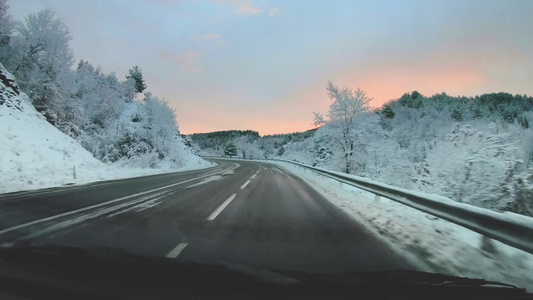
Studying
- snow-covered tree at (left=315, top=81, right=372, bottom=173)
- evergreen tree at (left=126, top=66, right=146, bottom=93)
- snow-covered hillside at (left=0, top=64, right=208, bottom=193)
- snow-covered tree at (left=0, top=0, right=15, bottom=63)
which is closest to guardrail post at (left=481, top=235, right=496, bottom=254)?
snow-covered hillside at (left=0, top=64, right=208, bottom=193)

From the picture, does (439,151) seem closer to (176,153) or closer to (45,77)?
(45,77)

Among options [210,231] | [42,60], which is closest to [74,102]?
[42,60]

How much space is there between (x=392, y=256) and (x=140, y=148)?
4511cm

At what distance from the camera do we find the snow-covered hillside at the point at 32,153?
45.4 feet

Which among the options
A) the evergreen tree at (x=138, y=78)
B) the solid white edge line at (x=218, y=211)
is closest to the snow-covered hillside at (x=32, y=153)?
the solid white edge line at (x=218, y=211)

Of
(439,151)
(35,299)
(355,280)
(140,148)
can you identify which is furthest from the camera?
(140,148)

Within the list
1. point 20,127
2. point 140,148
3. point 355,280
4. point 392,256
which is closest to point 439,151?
point 392,256

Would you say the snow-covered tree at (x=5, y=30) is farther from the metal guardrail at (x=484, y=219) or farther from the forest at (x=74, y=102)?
the metal guardrail at (x=484, y=219)

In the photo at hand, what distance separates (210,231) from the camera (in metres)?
5.48

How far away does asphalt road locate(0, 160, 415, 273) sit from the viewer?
404 centimetres

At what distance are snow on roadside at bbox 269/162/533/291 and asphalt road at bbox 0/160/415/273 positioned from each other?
398 mm

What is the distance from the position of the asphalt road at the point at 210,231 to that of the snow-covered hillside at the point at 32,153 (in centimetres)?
618

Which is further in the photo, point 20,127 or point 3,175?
point 20,127

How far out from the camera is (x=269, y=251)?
4.32 meters
